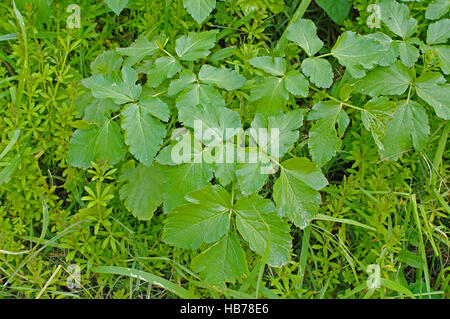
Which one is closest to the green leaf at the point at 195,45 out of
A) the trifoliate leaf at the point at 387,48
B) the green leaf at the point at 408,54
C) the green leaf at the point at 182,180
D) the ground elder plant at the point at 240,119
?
the ground elder plant at the point at 240,119

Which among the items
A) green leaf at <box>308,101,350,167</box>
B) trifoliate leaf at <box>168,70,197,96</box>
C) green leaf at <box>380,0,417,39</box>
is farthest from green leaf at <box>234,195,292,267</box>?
green leaf at <box>380,0,417,39</box>

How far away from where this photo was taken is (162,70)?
Answer: 1882 mm

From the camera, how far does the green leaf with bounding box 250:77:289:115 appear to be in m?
1.87

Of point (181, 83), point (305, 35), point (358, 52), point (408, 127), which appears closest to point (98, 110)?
point (181, 83)

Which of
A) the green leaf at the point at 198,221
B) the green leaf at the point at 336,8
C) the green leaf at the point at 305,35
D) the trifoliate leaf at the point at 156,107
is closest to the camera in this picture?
the green leaf at the point at 198,221

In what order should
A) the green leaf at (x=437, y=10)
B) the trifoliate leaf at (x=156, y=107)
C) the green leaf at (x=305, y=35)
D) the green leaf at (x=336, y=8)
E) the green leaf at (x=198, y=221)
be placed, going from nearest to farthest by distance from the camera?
1. the green leaf at (x=198, y=221)
2. the trifoliate leaf at (x=156, y=107)
3. the green leaf at (x=305, y=35)
4. the green leaf at (x=437, y=10)
5. the green leaf at (x=336, y=8)

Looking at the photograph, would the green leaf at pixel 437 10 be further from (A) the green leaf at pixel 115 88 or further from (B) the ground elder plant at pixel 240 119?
(A) the green leaf at pixel 115 88

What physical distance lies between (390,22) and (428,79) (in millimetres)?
318

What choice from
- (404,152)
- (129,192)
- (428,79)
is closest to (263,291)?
(129,192)

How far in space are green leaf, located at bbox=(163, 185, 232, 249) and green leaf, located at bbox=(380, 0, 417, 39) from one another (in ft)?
3.66

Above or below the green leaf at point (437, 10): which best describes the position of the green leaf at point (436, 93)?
below

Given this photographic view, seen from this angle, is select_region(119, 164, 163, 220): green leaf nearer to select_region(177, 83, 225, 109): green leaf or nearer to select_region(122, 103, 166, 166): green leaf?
select_region(122, 103, 166, 166): green leaf

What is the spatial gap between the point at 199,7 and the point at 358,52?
732 millimetres

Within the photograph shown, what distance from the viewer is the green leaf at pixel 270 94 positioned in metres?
1.87
